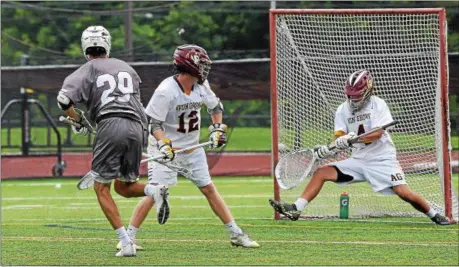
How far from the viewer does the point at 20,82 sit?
69.1 ft

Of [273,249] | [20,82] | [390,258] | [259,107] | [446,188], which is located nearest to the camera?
[390,258]

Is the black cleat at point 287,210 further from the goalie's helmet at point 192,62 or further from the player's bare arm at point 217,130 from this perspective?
the goalie's helmet at point 192,62

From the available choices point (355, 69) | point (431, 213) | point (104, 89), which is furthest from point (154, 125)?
point (355, 69)

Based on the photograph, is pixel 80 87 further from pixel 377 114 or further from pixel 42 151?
pixel 42 151

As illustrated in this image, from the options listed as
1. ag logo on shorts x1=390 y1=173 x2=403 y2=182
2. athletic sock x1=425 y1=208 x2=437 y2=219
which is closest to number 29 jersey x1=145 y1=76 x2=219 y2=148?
ag logo on shorts x1=390 y1=173 x2=403 y2=182

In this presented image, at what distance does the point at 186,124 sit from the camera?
10.1 meters

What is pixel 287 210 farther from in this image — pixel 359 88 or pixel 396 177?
pixel 359 88

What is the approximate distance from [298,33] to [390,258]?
4.68m

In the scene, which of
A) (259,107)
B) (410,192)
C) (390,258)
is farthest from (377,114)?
(259,107)

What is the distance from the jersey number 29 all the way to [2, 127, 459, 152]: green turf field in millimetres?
3941

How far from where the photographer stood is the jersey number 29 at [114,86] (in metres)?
9.30

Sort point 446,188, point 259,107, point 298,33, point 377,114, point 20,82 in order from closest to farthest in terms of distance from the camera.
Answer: point 377,114 → point 446,188 → point 298,33 → point 20,82 → point 259,107

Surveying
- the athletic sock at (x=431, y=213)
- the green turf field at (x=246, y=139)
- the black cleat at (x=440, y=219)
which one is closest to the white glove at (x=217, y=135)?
the athletic sock at (x=431, y=213)

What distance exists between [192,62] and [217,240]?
155 centimetres
